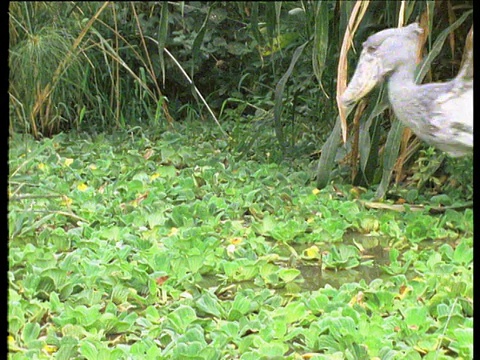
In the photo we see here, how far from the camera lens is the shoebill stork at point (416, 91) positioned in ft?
1.69

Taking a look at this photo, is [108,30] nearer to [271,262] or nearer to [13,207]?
[13,207]

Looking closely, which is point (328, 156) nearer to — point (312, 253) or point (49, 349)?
point (312, 253)

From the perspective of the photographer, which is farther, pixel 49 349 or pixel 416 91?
pixel 49 349

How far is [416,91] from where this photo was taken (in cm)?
54

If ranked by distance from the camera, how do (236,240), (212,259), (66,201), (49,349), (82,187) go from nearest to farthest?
(49,349), (212,259), (236,240), (66,201), (82,187)

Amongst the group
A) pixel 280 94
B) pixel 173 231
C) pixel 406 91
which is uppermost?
pixel 406 91

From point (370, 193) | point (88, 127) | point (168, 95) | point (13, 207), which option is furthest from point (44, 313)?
point (370, 193)

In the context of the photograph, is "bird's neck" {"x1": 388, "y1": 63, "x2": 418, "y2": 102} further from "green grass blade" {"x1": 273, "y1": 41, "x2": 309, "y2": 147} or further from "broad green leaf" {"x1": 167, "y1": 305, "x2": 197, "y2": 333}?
"green grass blade" {"x1": 273, "y1": 41, "x2": 309, "y2": 147}

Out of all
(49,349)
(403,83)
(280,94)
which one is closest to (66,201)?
(280,94)

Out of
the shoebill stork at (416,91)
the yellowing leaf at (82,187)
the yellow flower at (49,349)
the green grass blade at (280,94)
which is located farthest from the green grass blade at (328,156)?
the shoebill stork at (416,91)

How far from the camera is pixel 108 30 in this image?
1.46 metres

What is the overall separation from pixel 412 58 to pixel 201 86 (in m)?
0.94

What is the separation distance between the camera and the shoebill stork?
20.3 inches
